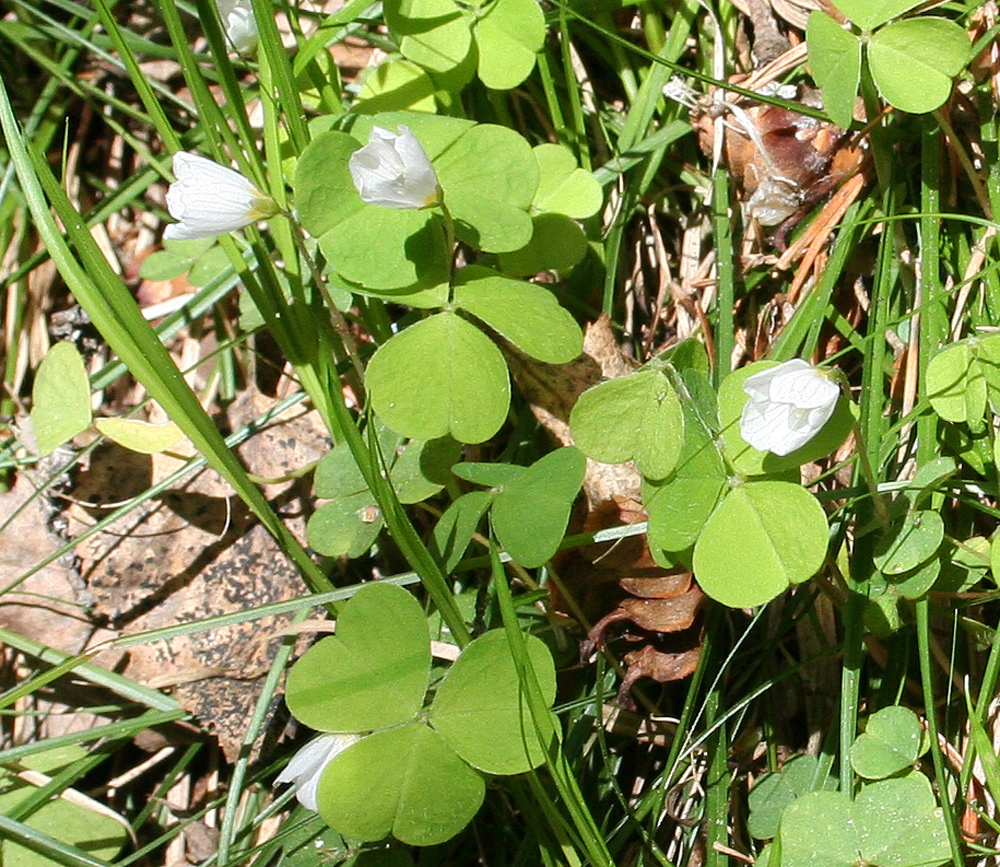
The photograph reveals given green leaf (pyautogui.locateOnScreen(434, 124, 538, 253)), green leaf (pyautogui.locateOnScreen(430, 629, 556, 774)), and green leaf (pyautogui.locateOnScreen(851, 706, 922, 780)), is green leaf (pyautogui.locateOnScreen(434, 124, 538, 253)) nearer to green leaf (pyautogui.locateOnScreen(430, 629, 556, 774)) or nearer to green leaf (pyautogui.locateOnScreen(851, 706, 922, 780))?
green leaf (pyautogui.locateOnScreen(430, 629, 556, 774))

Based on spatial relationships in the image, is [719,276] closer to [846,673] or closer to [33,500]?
[846,673]

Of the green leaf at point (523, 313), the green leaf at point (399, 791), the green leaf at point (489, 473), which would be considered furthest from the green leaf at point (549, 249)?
the green leaf at point (399, 791)

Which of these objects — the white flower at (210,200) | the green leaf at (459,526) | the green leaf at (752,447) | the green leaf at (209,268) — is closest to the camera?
the green leaf at (752,447)

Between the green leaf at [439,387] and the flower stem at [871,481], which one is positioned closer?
the flower stem at [871,481]

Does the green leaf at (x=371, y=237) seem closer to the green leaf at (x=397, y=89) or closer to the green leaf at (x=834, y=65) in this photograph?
the green leaf at (x=397, y=89)

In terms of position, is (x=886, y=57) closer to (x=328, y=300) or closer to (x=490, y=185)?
(x=490, y=185)

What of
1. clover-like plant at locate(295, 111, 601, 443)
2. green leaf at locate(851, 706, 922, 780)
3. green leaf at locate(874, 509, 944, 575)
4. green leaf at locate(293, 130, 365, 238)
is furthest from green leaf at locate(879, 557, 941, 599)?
green leaf at locate(293, 130, 365, 238)
